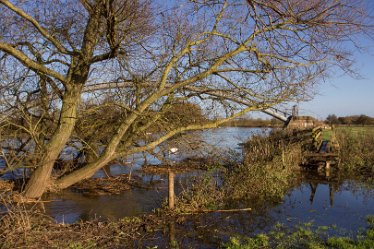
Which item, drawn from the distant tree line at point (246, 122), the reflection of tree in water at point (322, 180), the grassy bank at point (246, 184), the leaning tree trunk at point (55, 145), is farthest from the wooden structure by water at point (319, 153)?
the leaning tree trunk at point (55, 145)

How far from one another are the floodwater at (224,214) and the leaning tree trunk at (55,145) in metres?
0.70

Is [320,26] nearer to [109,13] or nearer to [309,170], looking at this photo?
[109,13]

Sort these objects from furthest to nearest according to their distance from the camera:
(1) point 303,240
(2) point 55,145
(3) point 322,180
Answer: (3) point 322,180, (2) point 55,145, (1) point 303,240

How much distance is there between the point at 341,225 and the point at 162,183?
789 centimetres

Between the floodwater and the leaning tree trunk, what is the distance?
0.70 meters

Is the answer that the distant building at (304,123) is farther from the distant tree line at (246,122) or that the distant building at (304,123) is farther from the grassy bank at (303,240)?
the grassy bank at (303,240)

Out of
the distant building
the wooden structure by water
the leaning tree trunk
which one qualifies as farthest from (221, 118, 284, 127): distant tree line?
the leaning tree trunk

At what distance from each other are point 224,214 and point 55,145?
5.21 metres

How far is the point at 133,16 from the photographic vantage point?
9.96 meters

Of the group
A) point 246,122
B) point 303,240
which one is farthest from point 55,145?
point 246,122

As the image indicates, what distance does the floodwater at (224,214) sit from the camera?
866 cm

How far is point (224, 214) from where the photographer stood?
10.5 meters

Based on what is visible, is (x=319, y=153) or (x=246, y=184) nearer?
(x=246, y=184)

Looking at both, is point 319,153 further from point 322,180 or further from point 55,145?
point 55,145
